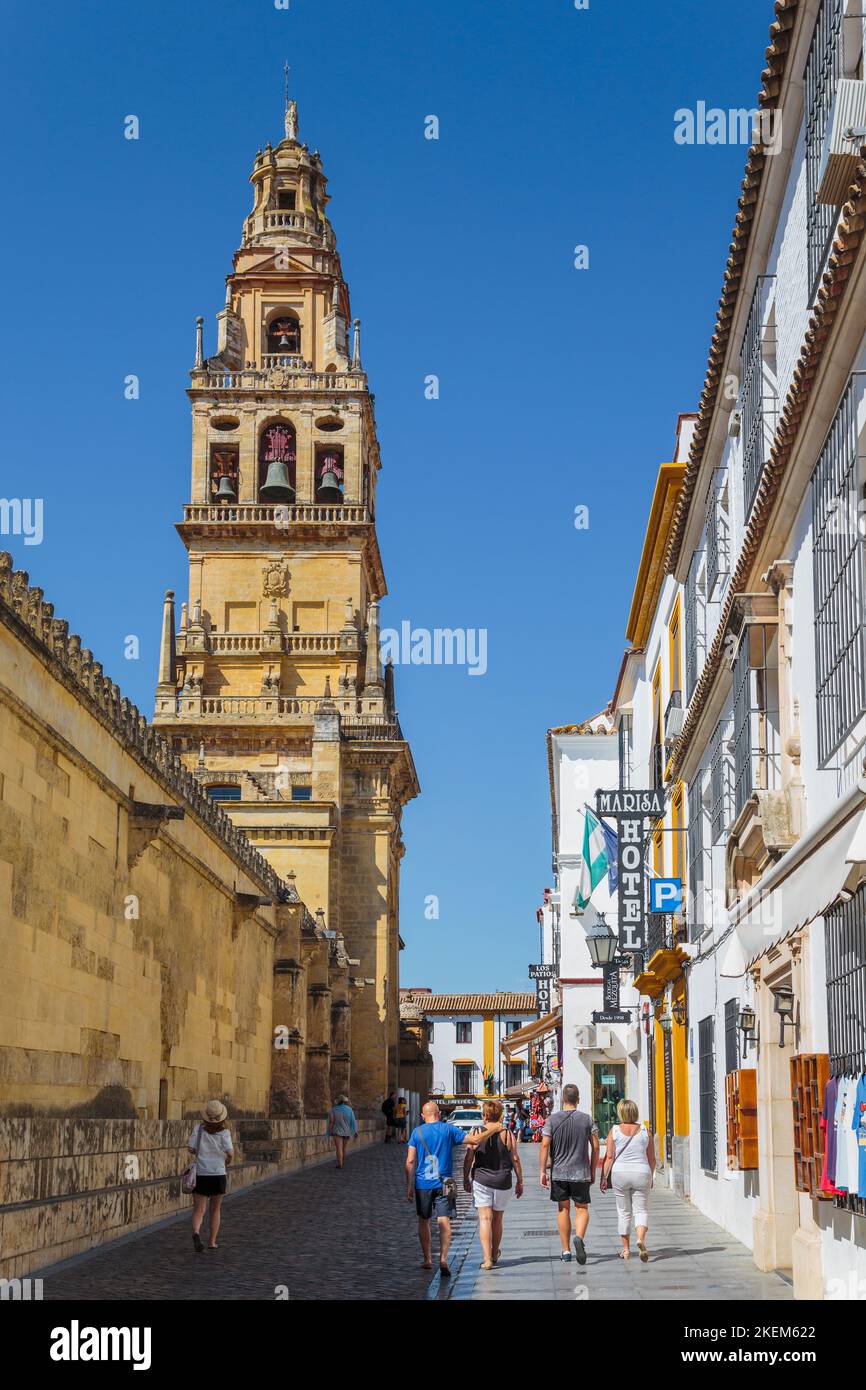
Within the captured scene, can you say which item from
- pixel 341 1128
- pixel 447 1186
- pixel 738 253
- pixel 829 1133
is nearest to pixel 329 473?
pixel 341 1128

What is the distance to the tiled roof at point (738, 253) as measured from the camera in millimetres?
10931

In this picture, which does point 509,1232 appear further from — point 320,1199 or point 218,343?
point 218,343

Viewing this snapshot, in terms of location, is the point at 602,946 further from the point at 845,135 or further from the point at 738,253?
the point at 845,135

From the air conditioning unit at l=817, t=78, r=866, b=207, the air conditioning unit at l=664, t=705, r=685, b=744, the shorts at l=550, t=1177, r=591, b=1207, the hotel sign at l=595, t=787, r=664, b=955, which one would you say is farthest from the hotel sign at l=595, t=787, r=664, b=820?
the air conditioning unit at l=817, t=78, r=866, b=207

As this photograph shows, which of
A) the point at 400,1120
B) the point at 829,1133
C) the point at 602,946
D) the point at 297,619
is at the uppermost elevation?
the point at 297,619

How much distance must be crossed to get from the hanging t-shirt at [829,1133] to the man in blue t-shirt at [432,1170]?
417 centimetres

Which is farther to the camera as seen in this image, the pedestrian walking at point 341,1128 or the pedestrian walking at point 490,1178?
the pedestrian walking at point 341,1128

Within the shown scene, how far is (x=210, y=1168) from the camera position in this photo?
14.3 meters

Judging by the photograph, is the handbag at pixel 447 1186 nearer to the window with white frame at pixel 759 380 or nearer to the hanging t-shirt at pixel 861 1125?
the hanging t-shirt at pixel 861 1125

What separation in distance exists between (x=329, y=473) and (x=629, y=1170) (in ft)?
140

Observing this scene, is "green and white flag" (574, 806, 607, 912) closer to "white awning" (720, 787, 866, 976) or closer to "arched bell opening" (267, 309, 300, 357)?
"white awning" (720, 787, 866, 976)

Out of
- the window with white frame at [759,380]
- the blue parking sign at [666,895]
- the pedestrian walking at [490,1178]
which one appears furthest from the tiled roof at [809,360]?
the blue parking sign at [666,895]

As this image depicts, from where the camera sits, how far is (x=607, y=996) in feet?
110
